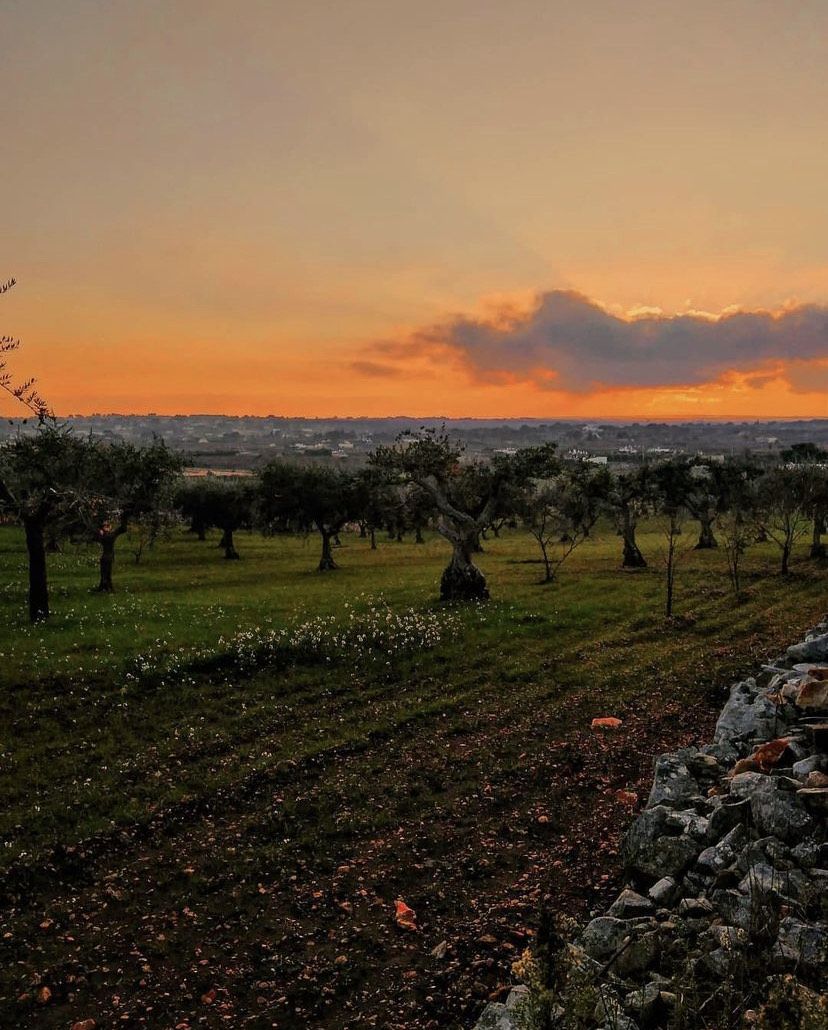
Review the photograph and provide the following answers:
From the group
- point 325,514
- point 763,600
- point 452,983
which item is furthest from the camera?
point 325,514

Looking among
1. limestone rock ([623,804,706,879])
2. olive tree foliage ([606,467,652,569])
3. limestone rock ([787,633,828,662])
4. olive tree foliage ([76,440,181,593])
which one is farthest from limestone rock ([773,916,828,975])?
olive tree foliage ([606,467,652,569])

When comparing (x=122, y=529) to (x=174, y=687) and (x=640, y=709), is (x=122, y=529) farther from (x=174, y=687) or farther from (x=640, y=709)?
(x=640, y=709)

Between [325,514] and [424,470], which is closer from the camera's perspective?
[424,470]

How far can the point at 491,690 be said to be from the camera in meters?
23.3

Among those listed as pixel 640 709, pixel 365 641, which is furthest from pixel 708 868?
pixel 365 641

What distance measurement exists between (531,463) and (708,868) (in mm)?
31709

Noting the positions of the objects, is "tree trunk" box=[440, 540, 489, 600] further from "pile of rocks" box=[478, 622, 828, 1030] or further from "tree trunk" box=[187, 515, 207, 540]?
"tree trunk" box=[187, 515, 207, 540]

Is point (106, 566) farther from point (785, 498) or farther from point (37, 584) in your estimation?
point (785, 498)

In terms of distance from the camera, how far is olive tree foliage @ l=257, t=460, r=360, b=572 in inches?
2354

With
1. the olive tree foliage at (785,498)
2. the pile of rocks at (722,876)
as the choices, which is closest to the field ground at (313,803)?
the pile of rocks at (722,876)

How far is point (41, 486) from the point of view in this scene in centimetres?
4347

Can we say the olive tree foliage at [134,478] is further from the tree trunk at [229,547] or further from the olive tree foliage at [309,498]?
the tree trunk at [229,547]

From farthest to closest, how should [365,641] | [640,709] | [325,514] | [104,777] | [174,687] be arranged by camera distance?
1. [325,514]
2. [365,641]
3. [174,687]
4. [640,709]
5. [104,777]

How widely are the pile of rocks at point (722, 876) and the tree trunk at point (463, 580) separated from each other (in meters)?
24.8
